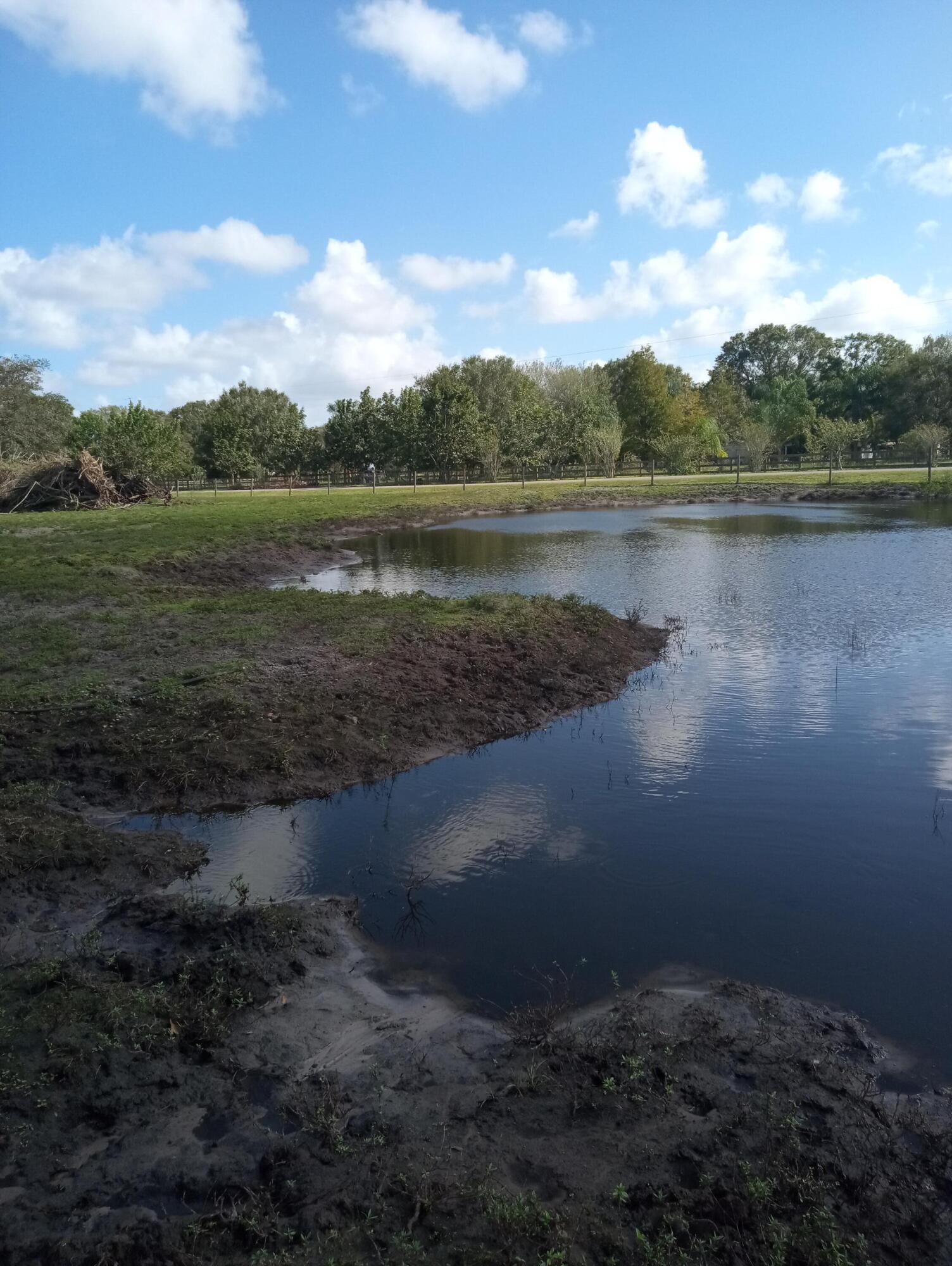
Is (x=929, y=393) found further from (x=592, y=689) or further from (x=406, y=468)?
(x=592, y=689)

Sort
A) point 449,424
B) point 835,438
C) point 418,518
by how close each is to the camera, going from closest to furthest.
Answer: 1. point 418,518
2. point 835,438
3. point 449,424

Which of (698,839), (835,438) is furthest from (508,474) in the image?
(698,839)

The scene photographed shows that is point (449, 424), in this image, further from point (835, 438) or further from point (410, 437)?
point (835, 438)

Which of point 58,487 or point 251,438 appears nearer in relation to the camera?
point 58,487

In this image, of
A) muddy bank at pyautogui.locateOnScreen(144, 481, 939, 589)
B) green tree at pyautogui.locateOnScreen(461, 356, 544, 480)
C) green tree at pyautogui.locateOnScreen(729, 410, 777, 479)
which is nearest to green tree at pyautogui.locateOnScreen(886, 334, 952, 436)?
green tree at pyautogui.locateOnScreen(729, 410, 777, 479)

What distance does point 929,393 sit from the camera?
81438 millimetres

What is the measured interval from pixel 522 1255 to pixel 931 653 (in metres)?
14.1

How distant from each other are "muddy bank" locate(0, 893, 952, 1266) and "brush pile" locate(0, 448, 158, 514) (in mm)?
44899

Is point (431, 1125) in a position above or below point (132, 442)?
below

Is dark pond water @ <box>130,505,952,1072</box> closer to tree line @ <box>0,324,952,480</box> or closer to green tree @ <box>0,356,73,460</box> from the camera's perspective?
tree line @ <box>0,324,952,480</box>

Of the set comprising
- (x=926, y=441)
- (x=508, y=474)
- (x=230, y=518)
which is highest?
(x=926, y=441)

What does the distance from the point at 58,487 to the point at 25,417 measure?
34.5m

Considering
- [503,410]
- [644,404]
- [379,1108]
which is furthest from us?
[503,410]

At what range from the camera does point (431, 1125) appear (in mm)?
4449
